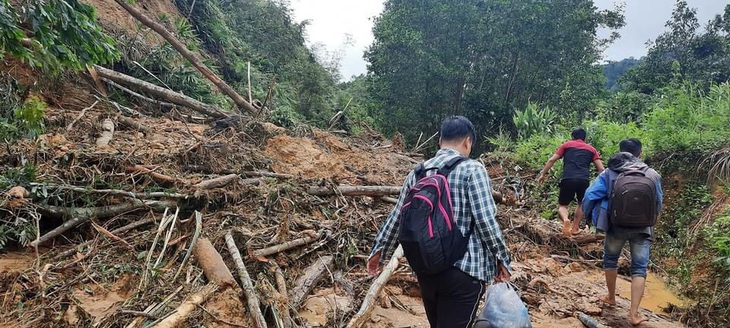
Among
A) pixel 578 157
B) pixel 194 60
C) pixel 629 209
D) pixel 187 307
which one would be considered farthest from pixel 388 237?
pixel 194 60

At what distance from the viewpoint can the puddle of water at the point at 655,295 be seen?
4.46 meters

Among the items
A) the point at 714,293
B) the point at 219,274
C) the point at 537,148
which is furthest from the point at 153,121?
the point at 537,148

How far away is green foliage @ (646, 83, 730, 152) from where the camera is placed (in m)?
6.57

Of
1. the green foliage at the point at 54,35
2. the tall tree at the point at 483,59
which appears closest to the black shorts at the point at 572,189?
the green foliage at the point at 54,35

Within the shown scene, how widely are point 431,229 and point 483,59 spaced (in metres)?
17.7

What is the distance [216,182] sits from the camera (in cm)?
464

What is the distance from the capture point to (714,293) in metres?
4.09

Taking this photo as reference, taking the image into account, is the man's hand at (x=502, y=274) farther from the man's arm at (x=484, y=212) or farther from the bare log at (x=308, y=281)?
the bare log at (x=308, y=281)

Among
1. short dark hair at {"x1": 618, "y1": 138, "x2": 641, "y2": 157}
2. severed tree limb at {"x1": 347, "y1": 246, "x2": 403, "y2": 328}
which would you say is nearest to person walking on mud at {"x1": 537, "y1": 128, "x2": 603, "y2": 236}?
short dark hair at {"x1": 618, "y1": 138, "x2": 641, "y2": 157}

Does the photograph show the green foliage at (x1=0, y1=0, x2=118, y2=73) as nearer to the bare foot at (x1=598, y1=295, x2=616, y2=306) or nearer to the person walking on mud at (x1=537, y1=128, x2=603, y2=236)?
the bare foot at (x1=598, y1=295, x2=616, y2=306)

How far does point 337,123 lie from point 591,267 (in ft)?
34.7

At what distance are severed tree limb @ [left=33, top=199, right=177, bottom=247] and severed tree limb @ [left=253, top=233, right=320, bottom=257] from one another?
43.9 inches

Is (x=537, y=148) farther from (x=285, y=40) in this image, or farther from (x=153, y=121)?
(x=285, y=40)

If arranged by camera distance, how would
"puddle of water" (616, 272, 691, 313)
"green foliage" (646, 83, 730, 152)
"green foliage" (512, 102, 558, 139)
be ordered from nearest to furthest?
1. "puddle of water" (616, 272, 691, 313)
2. "green foliage" (646, 83, 730, 152)
3. "green foliage" (512, 102, 558, 139)
